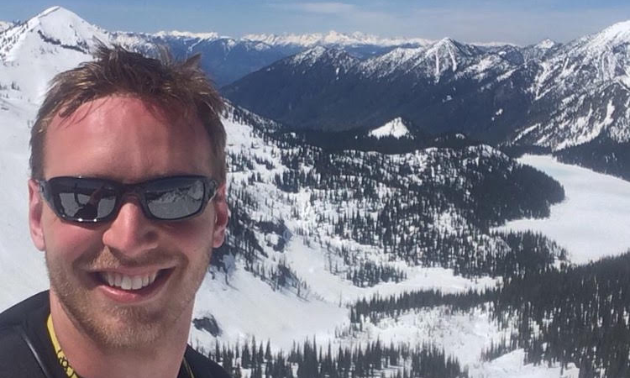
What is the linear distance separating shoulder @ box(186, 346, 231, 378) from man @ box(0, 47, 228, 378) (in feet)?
4.50

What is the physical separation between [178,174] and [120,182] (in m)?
0.51

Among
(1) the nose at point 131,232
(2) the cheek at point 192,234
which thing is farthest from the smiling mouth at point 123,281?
(2) the cheek at point 192,234

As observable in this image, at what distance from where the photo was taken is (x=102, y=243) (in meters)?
5.26

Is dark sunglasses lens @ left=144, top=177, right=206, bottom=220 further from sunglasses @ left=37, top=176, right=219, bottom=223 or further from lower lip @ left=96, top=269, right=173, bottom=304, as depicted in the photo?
lower lip @ left=96, top=269, right=173, bottom=304

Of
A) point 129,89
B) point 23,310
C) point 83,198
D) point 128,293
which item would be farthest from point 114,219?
point 23,310

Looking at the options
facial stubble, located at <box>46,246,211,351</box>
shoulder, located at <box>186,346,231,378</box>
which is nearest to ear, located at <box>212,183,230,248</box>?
facial stubble, located at <box>46,246,211,351</box>

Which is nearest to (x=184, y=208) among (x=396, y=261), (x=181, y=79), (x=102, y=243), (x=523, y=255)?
(x=102, y=243)

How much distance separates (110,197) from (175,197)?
21.6 inches

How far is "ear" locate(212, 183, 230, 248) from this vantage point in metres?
6.43

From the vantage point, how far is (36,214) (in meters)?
5.79

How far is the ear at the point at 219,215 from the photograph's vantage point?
6426mm

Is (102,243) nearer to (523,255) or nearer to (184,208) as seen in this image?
(184,208)

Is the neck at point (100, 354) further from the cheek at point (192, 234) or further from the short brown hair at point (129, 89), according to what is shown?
the short brown hair at point (129, 89)

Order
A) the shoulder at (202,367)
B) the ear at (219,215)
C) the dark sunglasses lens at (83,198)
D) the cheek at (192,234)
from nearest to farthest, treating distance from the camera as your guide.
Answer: the dark sunglasses lens at (83,198)
the cheek at (192,234)
the ear at (219,215)
the shoulder at (202,367)
